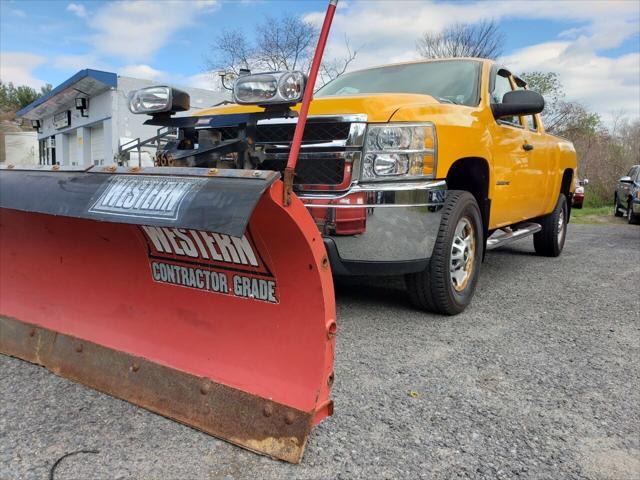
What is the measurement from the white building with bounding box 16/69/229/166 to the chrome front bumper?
12732 mm

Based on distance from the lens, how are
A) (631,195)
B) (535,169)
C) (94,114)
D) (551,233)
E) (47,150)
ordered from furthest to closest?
(47,150) → (94,114) → (631,195) → (551,233) → (535,169)

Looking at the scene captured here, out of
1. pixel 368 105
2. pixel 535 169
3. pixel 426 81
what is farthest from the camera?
pixel 535 169

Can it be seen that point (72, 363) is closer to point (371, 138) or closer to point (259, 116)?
point (259, 116)

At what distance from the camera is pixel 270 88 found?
244 cm

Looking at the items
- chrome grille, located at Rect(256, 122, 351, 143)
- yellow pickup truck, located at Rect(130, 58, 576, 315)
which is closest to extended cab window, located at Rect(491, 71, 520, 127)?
yellow pickup truck, located at Rect(130, 58, 576, 315)

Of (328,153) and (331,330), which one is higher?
(328,153)

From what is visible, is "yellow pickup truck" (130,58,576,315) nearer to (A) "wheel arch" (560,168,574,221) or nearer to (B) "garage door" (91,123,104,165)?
(A) "wheel arch" (560,168,574,221)

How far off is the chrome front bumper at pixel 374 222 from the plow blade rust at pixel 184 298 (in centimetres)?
110

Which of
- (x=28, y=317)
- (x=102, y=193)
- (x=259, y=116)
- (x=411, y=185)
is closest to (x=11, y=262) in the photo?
(x=28, y=317)

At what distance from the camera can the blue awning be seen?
58.4 feet

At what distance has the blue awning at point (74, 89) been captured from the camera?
701 inches

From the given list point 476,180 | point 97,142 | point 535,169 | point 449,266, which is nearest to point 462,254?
point 449,266

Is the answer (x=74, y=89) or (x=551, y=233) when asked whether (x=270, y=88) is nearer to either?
(x=551, y=233)

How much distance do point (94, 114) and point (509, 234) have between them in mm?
18691
